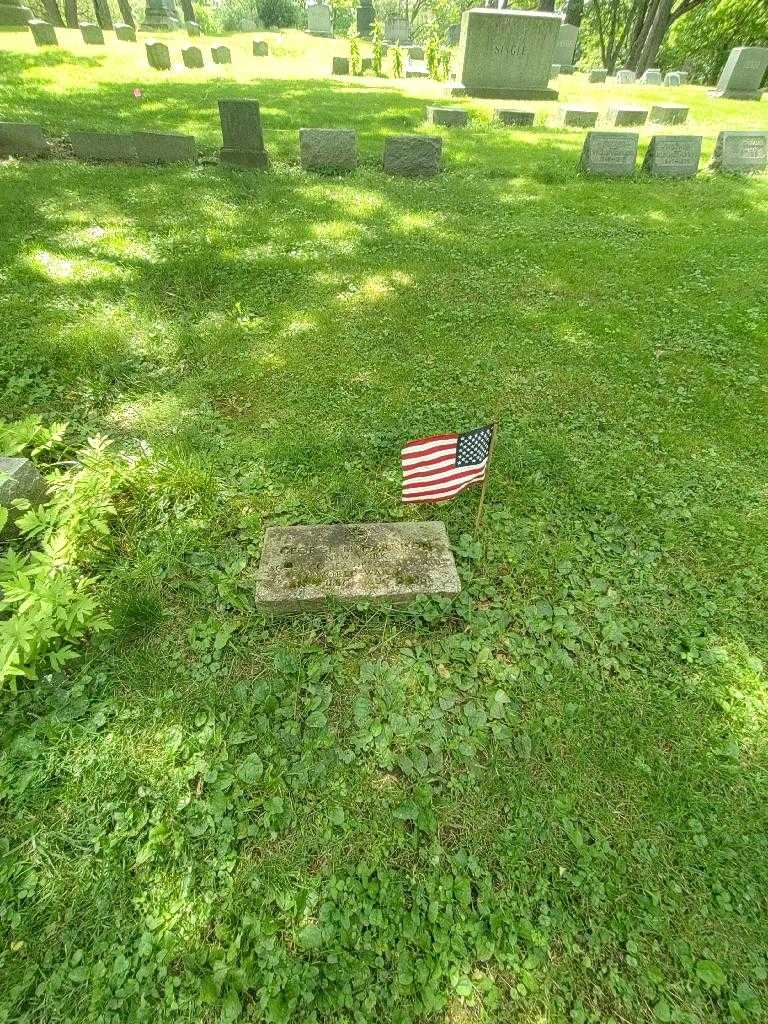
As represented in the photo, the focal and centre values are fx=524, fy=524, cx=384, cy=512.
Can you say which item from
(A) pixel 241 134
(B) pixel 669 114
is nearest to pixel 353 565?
(A) pixel 241 134

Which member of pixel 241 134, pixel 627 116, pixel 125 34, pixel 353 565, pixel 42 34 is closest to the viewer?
pixel 353 565

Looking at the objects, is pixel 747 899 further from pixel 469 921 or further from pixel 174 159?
pixel 174 159

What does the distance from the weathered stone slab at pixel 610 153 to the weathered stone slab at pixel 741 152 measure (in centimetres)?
203

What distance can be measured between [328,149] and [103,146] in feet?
14.5

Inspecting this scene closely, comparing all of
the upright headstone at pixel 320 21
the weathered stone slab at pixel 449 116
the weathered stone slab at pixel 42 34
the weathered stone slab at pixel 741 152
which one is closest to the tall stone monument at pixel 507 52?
the weathered stone slab at pixel 449 116

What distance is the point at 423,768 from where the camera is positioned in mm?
2795

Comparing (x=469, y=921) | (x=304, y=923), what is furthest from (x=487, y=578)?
(x=304, y=923)

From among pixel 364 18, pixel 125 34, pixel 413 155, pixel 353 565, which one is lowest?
pixel 353 565

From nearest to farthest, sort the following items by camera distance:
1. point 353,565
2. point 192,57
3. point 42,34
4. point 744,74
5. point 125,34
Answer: point 353,565 → point 744,74 → point 42,34 → point 192,57 → point 125,34

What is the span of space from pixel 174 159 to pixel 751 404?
11.1m

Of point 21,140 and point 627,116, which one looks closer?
point 21,140

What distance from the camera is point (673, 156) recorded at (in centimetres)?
1058

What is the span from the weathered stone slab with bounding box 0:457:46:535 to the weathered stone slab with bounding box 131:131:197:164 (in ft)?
31.0

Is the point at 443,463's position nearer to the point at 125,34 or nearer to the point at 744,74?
the point at 744,74
